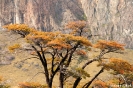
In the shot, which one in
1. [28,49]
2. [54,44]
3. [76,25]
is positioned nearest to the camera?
[54,44]

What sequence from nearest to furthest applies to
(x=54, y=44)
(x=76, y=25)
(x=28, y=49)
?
(x=54, y=44) < (x=28, y=49) < (x=76, y=25)

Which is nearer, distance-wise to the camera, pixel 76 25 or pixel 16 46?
pixel 16 46

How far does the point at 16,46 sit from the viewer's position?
2958 centimetres

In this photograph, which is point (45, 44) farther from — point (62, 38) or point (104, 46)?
point (104, 46)

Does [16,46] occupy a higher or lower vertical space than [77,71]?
higher

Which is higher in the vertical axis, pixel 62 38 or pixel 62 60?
pixel 62 38

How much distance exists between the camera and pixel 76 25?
32500 millimetres

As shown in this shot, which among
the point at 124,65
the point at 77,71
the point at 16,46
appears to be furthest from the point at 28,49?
the point at 124,65

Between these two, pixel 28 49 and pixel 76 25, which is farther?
pixel 76 25

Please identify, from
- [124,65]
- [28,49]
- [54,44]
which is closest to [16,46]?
[28,49]

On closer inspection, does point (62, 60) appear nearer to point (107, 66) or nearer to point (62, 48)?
point (62, 48)

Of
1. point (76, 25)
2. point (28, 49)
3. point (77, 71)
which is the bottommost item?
point (77, 71)

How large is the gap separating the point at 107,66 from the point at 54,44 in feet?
19.1

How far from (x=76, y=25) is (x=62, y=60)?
426 centimetres
